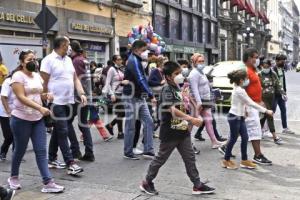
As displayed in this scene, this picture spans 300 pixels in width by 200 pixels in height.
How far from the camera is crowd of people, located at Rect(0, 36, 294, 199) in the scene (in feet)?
18.9

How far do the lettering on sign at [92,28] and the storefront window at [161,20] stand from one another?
23.4 feet

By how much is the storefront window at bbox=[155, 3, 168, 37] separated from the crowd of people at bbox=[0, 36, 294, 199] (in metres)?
20.8

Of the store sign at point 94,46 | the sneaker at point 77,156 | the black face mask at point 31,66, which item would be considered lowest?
the sneaker at point 77,156

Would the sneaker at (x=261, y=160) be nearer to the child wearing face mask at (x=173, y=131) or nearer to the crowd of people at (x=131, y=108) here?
the crowd of people at (x=131, y=108)

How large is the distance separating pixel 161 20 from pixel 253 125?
977 inches

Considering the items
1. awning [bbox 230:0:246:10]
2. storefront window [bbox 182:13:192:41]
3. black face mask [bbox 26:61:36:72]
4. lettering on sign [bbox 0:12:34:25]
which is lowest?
black face mask [bbox 26:61:36:72]

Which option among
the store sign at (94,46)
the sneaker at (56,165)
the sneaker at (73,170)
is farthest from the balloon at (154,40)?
the sneaker at (73,170)

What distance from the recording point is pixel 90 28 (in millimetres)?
22234

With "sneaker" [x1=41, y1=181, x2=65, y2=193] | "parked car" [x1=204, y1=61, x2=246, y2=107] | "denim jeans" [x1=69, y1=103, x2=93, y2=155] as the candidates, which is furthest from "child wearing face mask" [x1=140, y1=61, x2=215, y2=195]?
"parked car" [x1=204, y1=61, x2=246, y2=107]

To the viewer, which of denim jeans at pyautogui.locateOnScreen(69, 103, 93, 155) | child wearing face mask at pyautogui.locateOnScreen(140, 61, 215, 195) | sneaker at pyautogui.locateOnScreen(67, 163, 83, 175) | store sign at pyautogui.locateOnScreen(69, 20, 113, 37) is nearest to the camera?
child wearing face mask at pyautogui.locateOnScreen(140, 61, 215, 195)

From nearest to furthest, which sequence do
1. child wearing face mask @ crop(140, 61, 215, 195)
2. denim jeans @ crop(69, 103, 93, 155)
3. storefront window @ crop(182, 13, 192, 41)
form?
child wearing face mask @ crop(140, 61, 215, 195) → denim jeans @ crop(69, 103, 93, 155) → storefront window @ crop(182, 13, 192, 41)

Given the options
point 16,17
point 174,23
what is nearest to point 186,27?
point 174,23

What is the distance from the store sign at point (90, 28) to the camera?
816 inches

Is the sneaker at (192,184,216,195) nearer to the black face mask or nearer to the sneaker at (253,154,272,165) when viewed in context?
the sneaker at (253,154,272,165)
